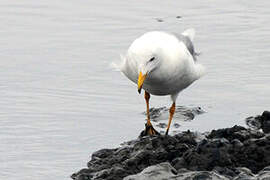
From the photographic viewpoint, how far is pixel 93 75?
12.7 metres

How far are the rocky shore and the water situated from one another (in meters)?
0.42

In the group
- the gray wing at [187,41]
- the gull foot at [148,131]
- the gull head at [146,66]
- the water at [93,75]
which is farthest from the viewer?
the gray wing at [187,41]

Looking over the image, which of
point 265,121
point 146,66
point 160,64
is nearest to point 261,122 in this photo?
point 265,121

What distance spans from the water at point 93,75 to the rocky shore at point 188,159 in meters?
0.42

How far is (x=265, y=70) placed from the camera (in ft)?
42.0

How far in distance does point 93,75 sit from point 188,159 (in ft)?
15.1

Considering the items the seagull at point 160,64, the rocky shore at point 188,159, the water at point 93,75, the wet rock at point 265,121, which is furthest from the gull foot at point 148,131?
the wet rock at point 265,121

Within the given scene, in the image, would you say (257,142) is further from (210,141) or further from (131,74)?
(131,74)

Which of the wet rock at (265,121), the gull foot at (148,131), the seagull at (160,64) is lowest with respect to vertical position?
the gull foot at (148,131)

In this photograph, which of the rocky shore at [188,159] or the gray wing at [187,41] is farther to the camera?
the gray wing at [187,41]

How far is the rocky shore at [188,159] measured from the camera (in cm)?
788

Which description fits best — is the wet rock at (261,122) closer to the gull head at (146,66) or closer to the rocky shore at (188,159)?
the rocky shore at (188,159)

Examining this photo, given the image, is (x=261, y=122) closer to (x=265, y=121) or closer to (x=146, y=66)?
(x=265, y=121)

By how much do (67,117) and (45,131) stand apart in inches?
28.2
